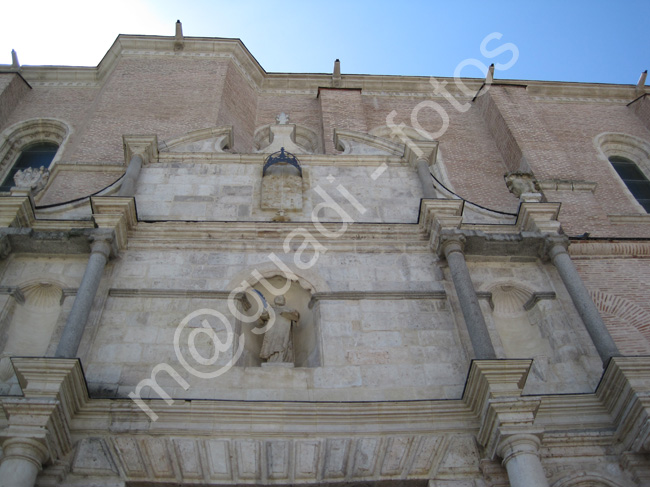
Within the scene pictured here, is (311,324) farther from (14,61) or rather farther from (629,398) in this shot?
(14,61)

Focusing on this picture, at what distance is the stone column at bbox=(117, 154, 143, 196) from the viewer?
34.4 ft

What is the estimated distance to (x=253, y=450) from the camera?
7.24m

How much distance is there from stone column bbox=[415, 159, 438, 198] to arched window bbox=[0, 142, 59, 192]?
29.4ft

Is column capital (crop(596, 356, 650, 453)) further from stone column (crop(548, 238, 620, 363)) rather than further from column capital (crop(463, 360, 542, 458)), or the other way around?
column capital (crop(463, 360, 542, 458))

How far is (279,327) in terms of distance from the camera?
29.5ft

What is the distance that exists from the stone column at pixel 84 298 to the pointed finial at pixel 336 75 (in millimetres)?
11336

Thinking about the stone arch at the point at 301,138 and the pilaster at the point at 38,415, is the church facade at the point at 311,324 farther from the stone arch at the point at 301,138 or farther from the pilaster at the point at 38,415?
the stone arch at the point at 301,138

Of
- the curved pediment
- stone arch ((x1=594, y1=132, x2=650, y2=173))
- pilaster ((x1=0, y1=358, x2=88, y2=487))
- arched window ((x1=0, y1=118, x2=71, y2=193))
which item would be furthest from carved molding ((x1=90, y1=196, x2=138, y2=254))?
stone arch ((x1=594, y1=132, x2=650, y2=173))

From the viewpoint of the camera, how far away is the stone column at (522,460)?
21.7 feet

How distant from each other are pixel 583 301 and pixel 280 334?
3714mm

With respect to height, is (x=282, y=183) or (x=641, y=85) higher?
(x=641, y=85)

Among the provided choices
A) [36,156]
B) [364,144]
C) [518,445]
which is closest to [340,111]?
[364,144]

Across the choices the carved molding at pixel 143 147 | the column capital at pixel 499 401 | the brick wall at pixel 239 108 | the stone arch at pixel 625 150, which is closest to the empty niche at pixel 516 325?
the column capital at pixel 499 401

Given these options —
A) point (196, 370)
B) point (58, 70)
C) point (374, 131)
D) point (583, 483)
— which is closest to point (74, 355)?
point (196, 370)
